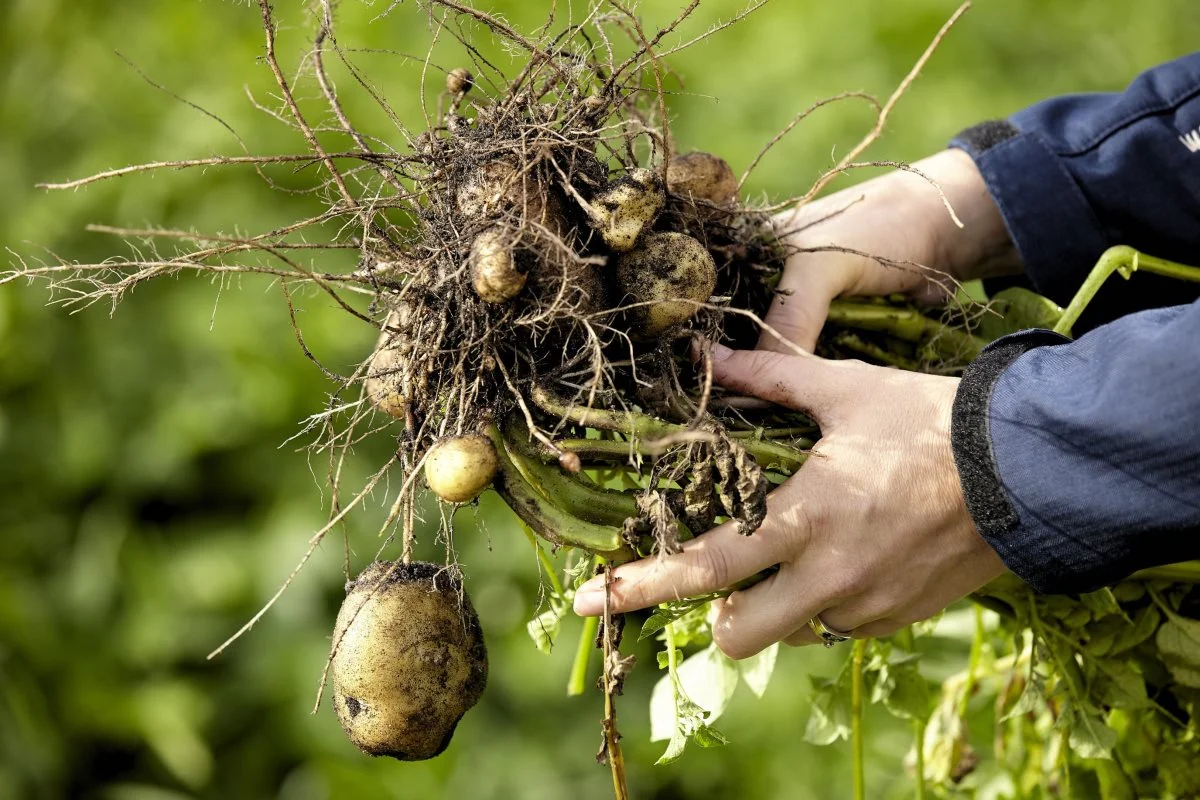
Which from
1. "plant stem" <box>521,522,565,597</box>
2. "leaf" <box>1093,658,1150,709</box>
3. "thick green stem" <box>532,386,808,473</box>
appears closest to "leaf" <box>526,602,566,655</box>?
"plant stem" <box>521,522,565,597</box>

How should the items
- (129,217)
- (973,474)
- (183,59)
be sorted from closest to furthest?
(973,474) < (129,217) < (183,59)

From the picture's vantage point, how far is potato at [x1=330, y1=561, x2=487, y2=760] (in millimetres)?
1039

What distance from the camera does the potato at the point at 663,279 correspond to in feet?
3.46

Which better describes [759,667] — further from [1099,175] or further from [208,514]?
[208,514]

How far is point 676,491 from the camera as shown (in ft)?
3.43

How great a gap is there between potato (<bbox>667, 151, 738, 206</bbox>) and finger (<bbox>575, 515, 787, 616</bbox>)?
383 mm

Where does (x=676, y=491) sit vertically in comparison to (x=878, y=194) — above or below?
below

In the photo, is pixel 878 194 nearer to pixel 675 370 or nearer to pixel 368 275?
pixel 675 370

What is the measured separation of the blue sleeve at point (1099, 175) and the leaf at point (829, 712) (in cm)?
61

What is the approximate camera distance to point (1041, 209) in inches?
55.1

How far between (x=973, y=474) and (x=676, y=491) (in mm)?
280

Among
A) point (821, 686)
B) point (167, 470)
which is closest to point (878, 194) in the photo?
point (821, 686)

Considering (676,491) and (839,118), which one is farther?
(839,118)

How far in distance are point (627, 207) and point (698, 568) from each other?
0.36 metres
